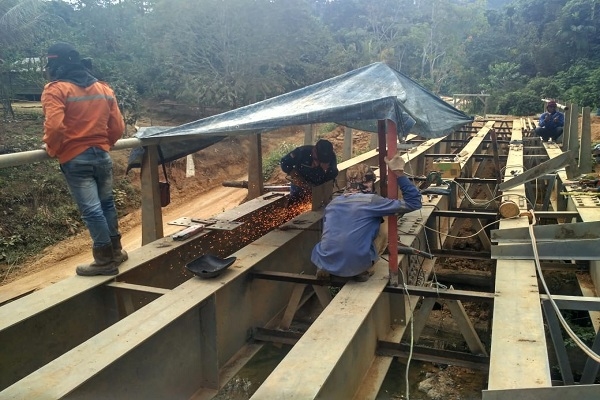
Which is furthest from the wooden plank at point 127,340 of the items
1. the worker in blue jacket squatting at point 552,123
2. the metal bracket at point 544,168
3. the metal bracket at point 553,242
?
the worker in blue jacket squatting at point 552,123

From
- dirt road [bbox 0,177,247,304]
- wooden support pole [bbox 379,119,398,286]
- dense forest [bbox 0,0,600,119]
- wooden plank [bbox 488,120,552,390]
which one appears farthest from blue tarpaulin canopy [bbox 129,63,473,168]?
dense forest [bbox 0,0,600,119]

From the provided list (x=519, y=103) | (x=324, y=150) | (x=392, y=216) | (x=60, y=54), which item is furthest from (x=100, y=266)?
(x=519, y=103)

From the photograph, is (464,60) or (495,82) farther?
(464,60)

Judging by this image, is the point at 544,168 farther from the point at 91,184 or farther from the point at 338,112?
the point at 91,184

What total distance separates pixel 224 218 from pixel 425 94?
2659 mm

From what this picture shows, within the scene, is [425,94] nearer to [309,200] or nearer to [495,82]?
[309,200]

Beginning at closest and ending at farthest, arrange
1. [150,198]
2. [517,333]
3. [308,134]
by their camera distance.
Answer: [517,333], [150,198], [308,134]

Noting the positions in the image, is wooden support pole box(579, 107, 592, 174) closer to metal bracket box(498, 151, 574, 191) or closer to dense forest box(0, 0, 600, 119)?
metal bracket box(498, 151, 574, 191)

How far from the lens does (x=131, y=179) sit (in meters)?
13.4

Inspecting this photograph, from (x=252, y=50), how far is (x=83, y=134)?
17.8 m

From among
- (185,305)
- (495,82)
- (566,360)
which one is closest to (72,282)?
(185,305)

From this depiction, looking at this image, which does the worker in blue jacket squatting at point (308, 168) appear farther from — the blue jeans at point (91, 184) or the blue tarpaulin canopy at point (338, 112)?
the blue jeans at point (91, 184)

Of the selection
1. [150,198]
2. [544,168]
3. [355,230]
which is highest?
[544,168]

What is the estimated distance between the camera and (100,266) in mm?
4051
